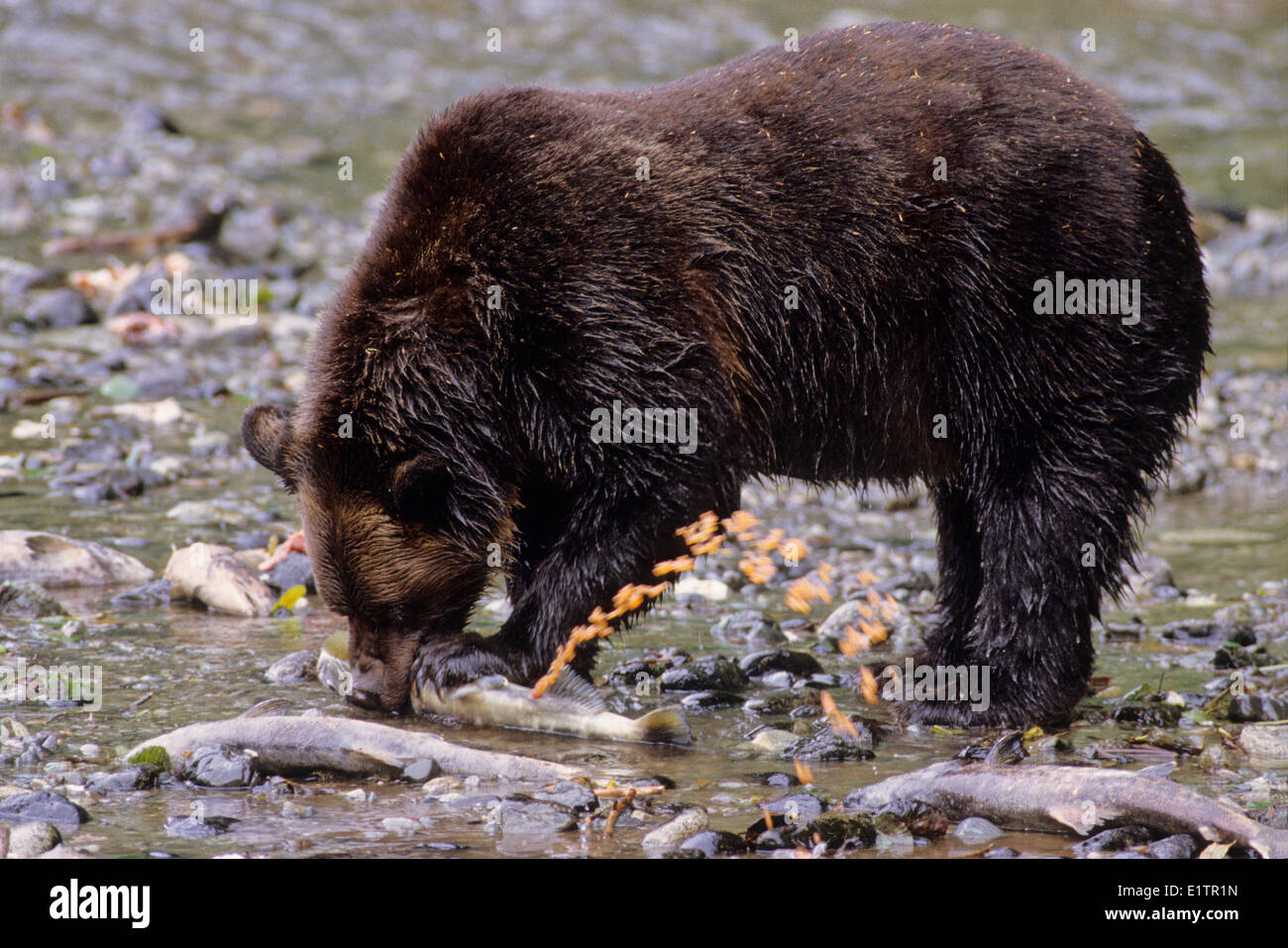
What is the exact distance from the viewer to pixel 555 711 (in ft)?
17.7

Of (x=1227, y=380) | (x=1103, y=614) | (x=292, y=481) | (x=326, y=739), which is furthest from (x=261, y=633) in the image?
(x=1227, y=380)

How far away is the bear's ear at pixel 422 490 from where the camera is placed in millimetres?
5309

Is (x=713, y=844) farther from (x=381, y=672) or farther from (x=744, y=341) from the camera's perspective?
(x=744, y=341)

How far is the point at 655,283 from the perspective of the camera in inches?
218

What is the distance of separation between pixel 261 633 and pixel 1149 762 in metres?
3.70

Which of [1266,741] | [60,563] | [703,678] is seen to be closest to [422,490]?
[703,678]

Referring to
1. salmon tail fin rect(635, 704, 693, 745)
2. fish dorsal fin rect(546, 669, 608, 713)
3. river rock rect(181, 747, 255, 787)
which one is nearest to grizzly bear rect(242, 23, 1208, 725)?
fish dorsal fin rect(546, 669, 608, 713)

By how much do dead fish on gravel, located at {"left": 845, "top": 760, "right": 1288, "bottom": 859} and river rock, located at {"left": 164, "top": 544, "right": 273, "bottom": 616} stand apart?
3.22 meters

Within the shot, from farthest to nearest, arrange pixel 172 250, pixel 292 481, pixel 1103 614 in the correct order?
1. pixel 172 250
2. pixel 1103 614
3. pixel 292 481

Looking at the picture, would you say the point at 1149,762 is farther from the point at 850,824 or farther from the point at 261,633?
the point at 261,633

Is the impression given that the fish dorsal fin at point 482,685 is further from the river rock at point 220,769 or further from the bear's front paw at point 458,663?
the river rock at point 220,769

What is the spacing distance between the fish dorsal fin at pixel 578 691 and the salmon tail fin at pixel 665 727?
0.20m

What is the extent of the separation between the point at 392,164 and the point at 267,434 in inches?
428

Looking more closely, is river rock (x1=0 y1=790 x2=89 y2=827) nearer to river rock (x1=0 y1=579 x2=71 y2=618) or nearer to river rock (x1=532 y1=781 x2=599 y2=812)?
river rock (x1=532 y1=781 x2=599 y2=812)
